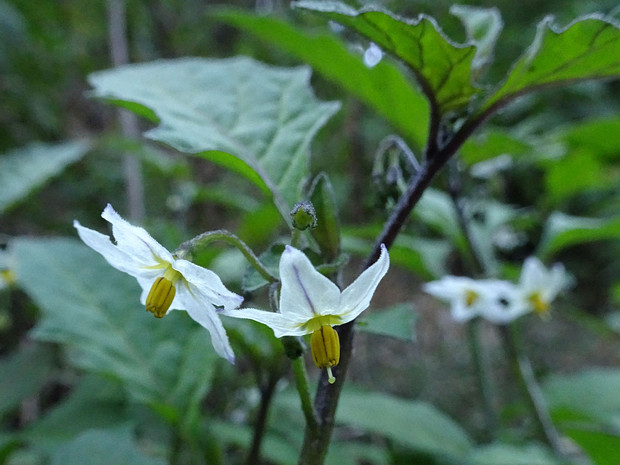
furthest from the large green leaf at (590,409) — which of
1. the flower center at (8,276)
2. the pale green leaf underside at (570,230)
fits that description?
the flower center at (8,276)

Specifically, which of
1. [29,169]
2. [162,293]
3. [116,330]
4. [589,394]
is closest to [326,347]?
[162,293]

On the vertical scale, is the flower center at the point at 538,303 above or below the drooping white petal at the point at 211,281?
above

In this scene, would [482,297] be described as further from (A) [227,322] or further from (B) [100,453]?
(B) [100,453]

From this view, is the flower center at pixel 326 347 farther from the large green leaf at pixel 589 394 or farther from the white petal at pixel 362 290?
the large green leaf at pixel 589 394

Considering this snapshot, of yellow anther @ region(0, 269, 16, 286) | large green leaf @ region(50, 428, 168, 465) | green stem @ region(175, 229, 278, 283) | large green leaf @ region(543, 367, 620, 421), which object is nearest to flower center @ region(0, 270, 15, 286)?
yellow anther @ region(0, 269, 16, 286)

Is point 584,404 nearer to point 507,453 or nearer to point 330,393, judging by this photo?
point 507,453

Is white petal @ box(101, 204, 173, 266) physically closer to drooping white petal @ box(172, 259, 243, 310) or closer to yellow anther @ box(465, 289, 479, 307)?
drooping white petal @ box(172, 259, 243, 310)

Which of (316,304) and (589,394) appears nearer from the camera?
(316,304)
